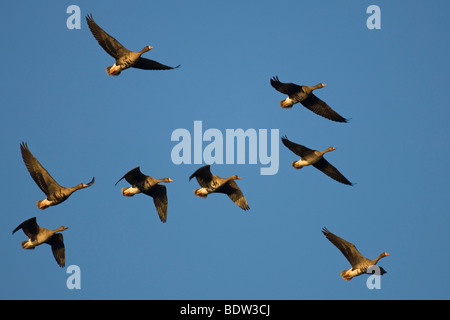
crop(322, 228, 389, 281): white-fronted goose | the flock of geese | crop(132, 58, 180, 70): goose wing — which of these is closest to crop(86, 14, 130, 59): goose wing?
the flock of geese

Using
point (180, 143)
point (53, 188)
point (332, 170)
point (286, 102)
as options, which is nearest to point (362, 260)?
point (332, 170)

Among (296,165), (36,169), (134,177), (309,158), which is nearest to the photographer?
(36,169)

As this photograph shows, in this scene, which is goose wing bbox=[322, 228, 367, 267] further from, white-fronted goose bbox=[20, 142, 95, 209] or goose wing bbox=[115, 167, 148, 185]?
white-fronted goose bbox=[20, 142, 95, 209]

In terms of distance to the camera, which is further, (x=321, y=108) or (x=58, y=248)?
(x=321, y=108)

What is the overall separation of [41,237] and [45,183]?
2.32 meters

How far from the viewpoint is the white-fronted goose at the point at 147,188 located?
3316cm

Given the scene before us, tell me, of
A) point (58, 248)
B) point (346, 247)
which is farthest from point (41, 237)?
point (346, 247)

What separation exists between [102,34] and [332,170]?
10.5 metres

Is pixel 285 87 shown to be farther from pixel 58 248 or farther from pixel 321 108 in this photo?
pixel 58 248

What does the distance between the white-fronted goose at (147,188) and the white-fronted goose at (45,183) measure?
2.02m

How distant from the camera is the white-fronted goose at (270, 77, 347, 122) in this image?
34000 millimetres

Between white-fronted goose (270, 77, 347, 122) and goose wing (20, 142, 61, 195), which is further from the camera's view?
white-fronted goose (270, 77, 347, 122)

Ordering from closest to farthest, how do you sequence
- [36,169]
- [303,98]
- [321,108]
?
[36,169]
[303,98]
[321,108]

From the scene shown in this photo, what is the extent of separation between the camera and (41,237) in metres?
Answer: 33.0
